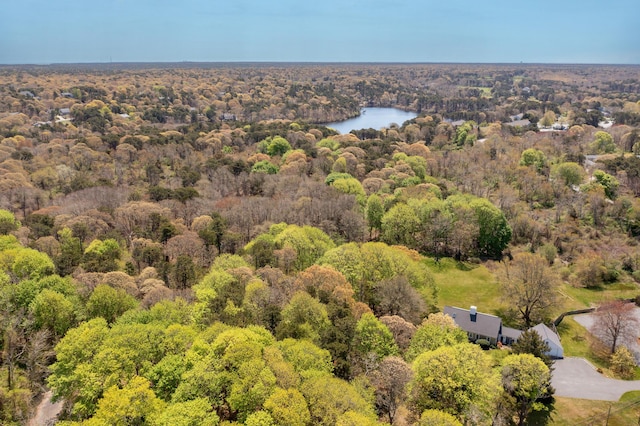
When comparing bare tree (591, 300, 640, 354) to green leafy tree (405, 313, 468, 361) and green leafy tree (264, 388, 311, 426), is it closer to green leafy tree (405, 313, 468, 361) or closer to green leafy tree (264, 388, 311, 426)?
green leafy tree (405, 313, 468, 361)

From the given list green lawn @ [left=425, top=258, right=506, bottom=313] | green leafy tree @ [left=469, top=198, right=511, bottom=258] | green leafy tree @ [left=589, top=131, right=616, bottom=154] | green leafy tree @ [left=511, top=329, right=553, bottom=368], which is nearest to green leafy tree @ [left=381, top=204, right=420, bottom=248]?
green lawn @ [left=425, top=258, right=506, bottom=313]

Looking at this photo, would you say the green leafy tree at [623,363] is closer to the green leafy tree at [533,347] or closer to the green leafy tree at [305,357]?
the green leafy tree at [533,347]

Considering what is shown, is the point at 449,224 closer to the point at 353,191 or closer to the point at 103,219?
the point at 353,191

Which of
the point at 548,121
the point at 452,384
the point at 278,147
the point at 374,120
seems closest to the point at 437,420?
the point at 452,384

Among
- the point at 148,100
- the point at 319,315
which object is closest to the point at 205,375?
the point at 319,315

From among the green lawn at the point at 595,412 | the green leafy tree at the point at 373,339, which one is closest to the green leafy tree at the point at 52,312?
the green leafy tree at the point at 373,339
